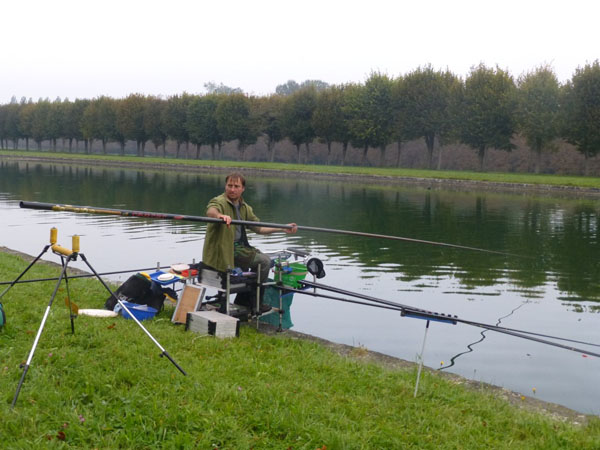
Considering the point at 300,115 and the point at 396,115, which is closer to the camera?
the point at 396,115

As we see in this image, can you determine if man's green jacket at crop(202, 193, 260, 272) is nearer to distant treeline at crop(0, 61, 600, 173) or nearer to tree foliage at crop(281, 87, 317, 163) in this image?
distant treeline at crop(0, 61, 600, 173)

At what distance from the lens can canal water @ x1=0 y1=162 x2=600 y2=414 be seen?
27.8 feet

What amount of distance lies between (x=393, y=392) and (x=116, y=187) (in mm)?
34974

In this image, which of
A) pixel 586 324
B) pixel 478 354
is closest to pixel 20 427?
pixel 478 354

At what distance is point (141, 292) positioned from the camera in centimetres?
829

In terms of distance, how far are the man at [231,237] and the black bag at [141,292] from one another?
897 millimetres

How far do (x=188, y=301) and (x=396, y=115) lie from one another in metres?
59.2

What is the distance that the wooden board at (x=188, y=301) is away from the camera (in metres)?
7.60

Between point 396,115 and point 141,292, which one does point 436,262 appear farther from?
point 396,115

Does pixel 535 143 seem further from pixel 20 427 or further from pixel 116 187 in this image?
pixel 20 427

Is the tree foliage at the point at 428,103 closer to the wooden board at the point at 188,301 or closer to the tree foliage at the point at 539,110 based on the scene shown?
the tree foliage at the point at 539,110

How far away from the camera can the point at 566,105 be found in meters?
51.3

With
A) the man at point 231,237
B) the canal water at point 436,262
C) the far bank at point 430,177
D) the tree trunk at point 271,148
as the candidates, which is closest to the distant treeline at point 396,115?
the tree trunk at point 271,148

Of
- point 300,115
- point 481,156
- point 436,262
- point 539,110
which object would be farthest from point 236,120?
point 436,262
